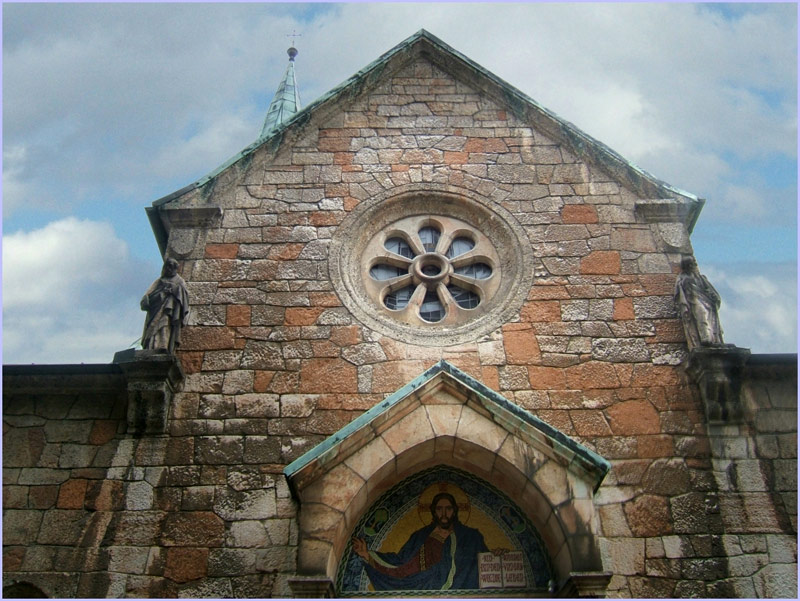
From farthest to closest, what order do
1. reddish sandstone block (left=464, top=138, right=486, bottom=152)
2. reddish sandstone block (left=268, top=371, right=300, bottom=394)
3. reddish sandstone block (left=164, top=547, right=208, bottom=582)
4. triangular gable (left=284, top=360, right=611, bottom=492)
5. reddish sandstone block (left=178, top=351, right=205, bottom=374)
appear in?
reddish sandstone block (left=464, top=138, right=486, bottom=152) < reddish sandstone block (left=178, top=351, right=205, bottom=374) < reddish sandstone block (left=268, top=371, right=300, bottom=394) < reddish sandstone block (left=164, top=547, right=208, bottom=582) < triangular gable (left=284, top=360, right=611, bottom=492)

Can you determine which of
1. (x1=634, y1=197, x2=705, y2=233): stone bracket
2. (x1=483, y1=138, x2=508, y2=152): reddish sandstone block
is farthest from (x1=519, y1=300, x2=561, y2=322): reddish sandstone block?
(x1=483, y1=138, x2=508, y2=152): reddish sandstone block

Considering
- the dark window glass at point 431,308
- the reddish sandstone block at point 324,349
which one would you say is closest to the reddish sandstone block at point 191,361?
the reddish sandstone block at point 324,349

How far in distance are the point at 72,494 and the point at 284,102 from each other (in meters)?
16.4

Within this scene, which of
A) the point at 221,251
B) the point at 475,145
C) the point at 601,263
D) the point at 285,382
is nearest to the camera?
the point at 285,382

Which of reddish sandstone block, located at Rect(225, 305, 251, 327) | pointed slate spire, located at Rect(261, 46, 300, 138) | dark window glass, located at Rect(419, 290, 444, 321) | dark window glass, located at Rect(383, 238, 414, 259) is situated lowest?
reddish sandstone block, located at Rect(225, 305, 251, 327)

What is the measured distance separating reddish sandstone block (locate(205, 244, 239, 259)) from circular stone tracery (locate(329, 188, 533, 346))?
1047mm

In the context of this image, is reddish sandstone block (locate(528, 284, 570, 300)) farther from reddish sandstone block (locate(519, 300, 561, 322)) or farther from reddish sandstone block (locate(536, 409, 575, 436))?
reddish sandstone block (locate(536, 409, 575, 436))

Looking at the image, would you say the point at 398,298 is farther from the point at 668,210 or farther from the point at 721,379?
the point at 721,379

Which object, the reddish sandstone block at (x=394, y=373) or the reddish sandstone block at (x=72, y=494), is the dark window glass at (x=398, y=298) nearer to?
the reddish sandstone block at (x=394, y=373)

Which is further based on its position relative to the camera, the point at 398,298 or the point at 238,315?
the point at 398,298

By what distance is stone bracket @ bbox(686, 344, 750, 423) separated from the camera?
24.0 ft

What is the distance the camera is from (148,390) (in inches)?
290

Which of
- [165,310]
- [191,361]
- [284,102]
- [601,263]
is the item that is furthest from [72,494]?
[284,102]

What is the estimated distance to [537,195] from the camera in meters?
9.20
